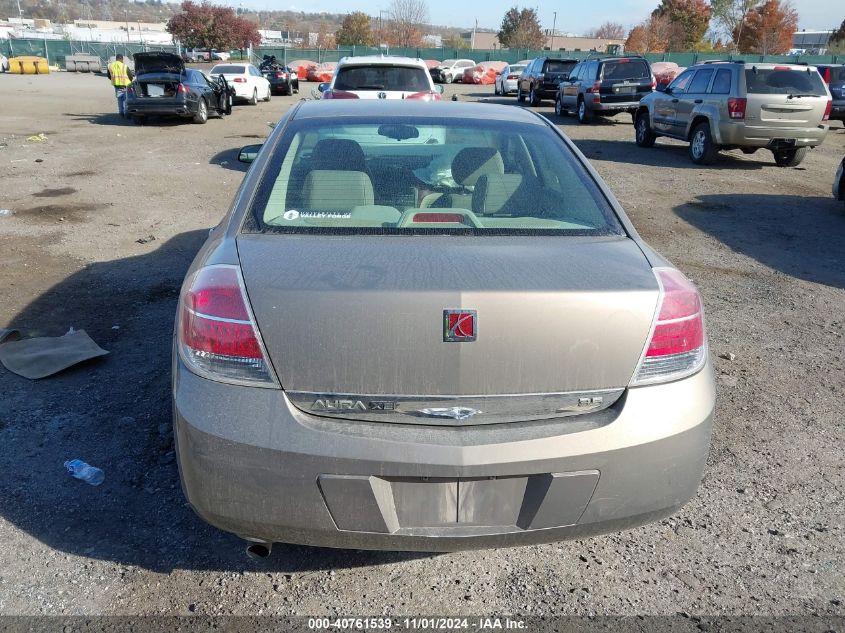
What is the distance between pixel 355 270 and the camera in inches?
89.6

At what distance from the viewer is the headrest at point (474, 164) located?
10.5 feet

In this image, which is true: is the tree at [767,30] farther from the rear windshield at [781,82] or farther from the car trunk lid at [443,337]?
the car trunk lid at [443,337]

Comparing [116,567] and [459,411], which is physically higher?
[459,411]

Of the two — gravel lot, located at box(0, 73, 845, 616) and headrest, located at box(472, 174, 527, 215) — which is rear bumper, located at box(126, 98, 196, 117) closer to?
gravel lot, located at box(0, 73, 845, 616)

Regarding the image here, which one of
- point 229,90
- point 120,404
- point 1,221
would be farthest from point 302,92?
point 120,404

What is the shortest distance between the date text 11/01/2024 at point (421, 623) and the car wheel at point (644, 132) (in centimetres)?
1477

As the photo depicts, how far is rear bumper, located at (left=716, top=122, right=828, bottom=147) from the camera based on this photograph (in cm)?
1226

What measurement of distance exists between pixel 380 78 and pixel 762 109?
663 centimetres

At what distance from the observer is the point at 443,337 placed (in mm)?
2115

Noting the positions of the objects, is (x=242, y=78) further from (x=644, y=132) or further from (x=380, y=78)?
(x=380, y=78)

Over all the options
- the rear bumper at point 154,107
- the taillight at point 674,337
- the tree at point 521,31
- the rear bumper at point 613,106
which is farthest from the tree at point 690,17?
the taillight at point 674,337

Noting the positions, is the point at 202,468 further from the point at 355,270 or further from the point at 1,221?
the point at 1,221

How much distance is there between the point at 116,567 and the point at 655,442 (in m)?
2.03

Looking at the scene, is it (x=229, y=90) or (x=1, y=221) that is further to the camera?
(x=229, y=90)
